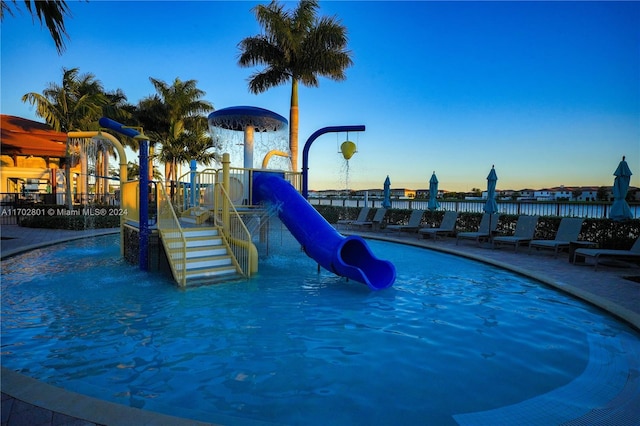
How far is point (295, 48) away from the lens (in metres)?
21.0

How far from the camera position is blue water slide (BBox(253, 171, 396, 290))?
789 centimetres

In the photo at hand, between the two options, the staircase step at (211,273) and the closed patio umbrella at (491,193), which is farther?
the closed patio umbrella at (491,193)

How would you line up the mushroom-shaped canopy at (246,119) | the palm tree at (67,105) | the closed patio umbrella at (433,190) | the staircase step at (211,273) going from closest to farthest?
the staircase step at (211,273) → the mushroom-shaped canopy at (246,119) → the closed patio umbrella at (433,190) → the palm tree at (67,105)

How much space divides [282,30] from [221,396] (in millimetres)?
20721

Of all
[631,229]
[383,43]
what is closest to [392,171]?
[383,43]

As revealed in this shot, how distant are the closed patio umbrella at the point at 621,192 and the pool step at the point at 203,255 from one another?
1117 centimetres

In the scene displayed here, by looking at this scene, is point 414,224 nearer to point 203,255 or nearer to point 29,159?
point 203,255

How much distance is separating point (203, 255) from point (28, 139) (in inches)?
1134

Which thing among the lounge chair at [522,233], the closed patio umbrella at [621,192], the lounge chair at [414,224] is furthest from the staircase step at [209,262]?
the closed patio umbrella at [621,192]

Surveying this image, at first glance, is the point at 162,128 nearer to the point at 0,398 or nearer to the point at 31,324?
the point at 31,324

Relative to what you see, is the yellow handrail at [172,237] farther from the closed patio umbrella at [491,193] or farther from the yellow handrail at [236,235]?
the closed patio umbrella at [491,193]

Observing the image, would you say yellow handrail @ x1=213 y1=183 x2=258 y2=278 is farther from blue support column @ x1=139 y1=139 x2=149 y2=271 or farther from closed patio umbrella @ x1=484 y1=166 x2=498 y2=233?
closed patio umbrella @ x1=484 y1=166 x2=498 y2=233

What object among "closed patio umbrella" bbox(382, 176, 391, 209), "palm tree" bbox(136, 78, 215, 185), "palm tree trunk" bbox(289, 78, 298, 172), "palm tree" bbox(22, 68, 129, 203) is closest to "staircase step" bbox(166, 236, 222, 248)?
"palm tree trunk" bbox(289, 78, 298, 172)

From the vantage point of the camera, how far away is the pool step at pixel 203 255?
323 inches
